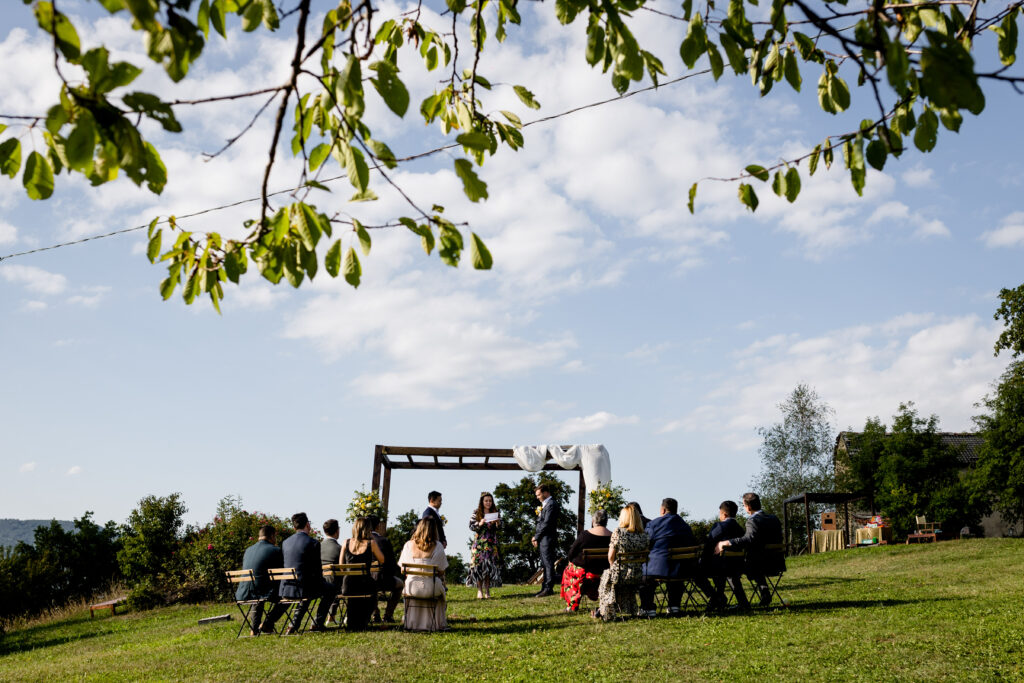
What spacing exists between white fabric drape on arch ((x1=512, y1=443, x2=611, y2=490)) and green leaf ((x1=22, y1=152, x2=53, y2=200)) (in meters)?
16.8

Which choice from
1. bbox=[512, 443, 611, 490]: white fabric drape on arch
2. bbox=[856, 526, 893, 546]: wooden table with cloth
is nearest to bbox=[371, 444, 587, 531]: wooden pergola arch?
bbox=[512, 443, 611, 490]: white fabric drape on arch

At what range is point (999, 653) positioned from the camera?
24.6 ft

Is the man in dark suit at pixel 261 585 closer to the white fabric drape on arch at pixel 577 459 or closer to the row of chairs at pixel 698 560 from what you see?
the row of chairs at pixel 698 560

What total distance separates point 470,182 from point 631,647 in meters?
6.56

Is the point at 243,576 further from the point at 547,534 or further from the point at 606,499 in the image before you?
the point at 606,499

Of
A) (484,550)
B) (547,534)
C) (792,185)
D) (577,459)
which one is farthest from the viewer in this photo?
(577,459)

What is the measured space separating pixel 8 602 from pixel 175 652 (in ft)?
44.3

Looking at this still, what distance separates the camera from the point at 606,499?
1914 cm

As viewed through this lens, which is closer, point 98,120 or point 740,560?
point 98,120

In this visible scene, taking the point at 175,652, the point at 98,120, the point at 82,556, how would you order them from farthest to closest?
the point at 82,556 → the point at 175,652 → the point at 98,120

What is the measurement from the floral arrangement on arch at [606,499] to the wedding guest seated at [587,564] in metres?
7.32

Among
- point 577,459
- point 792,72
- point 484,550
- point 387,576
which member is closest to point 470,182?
point 792,72

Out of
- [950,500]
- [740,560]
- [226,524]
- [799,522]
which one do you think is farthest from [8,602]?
[799,522]

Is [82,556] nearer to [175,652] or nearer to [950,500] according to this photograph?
[175,652]
